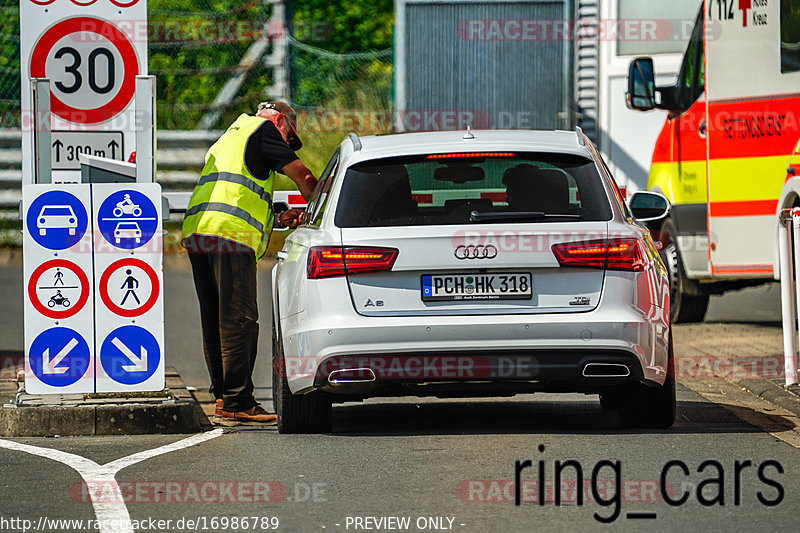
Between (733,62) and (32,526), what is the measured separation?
822 centimetres

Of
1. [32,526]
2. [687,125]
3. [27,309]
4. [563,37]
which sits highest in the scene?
[563,37]

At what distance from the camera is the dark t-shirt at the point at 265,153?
873cm

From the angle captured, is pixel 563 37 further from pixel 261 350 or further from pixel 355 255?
pixel 355 255

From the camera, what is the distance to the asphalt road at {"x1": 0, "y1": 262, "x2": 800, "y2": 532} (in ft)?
19.3

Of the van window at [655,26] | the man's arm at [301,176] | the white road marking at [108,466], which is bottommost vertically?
the white road marking at [108,466]

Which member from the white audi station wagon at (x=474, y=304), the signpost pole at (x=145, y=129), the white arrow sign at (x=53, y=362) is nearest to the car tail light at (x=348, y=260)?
the white audi station wagon at (x=474, y=304)

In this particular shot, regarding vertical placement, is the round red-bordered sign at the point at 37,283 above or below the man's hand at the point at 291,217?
below

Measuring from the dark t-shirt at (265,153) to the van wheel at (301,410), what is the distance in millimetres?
1147

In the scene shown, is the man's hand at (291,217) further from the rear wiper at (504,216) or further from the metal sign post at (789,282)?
the metal sign post at (789,282)

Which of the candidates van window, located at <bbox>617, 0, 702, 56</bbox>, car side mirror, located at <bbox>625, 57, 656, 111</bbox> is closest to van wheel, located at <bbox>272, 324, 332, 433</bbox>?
car side mirror, located at <bbox>625, 57, 656, 111</bbox>

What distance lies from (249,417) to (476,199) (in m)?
1.72

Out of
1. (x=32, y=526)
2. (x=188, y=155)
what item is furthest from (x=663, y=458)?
(x=188, y=155)

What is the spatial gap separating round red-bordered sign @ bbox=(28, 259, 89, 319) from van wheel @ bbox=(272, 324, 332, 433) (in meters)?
1.11

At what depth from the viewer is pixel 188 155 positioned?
73.7ft
